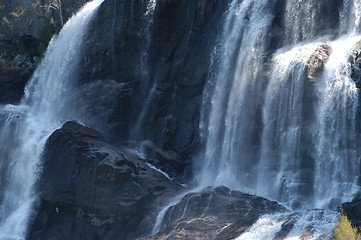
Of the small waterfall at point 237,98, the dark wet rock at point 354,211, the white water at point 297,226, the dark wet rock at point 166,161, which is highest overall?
the small waterfall at point 237,98

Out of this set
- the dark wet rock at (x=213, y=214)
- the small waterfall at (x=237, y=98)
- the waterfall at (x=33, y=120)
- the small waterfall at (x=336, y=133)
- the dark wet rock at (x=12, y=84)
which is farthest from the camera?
the dark wet rock at (x=12, y=84)

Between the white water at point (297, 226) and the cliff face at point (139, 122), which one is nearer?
the white water at point (297, 226)

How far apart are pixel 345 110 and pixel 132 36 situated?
59.8 feet

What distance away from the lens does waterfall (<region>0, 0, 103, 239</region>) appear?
4700cm

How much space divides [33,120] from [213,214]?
21.0 m

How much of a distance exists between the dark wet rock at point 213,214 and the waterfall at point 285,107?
2522mm

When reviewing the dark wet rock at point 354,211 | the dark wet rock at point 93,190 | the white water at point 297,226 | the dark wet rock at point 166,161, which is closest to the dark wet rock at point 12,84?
the dark wet rock at point 93,190

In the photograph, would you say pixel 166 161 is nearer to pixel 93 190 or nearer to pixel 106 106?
pixel 93 190

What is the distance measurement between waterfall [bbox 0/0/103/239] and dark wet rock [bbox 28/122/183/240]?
2026 millimetres

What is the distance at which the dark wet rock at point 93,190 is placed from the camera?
4069cm

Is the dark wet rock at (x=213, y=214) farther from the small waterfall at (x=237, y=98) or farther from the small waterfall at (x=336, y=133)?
the small waterfall at (x=237, y=98)

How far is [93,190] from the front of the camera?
42281 mm

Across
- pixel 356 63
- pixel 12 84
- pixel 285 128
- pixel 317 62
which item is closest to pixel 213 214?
pixel 285 128

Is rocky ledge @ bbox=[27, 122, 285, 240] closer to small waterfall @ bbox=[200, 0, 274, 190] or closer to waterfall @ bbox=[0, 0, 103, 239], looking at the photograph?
waterfall @ bbox=[0, 0, 103, 239]
